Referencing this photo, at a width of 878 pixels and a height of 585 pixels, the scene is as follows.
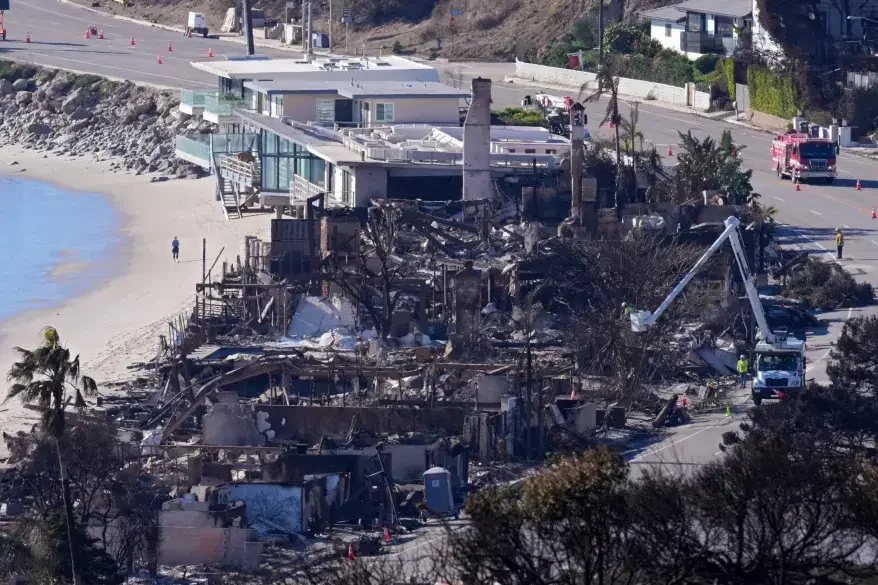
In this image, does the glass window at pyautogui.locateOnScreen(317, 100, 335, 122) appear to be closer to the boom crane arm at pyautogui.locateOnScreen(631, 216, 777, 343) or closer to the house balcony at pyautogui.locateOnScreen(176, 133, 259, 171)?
the house balcony at pyautogui.locateOnScreen(176, 133, 259, 171)

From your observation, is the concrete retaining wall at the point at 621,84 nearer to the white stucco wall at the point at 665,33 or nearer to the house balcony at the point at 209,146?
the white stucco wall at the point at 665,33

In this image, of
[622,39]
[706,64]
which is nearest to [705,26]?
[706,64]

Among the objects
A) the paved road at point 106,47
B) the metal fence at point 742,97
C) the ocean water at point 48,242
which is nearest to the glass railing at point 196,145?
the ocean water at point 48,242

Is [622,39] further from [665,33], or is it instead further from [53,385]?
[53,385]

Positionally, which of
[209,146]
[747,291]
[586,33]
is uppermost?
[586,33]

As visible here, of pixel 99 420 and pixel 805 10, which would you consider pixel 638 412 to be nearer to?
pixel 99 420

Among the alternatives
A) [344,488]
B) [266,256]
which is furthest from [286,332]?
[344,488]
